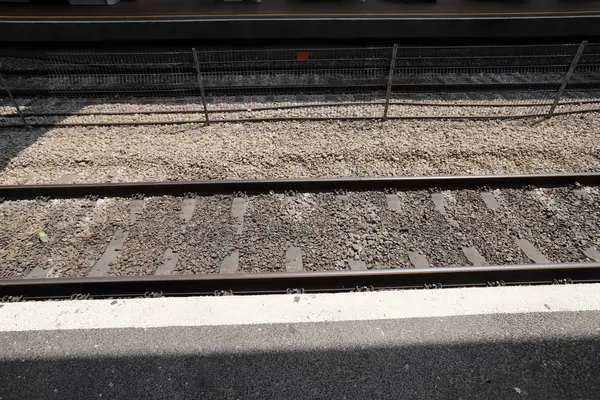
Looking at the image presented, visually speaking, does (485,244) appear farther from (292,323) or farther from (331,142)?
(331,142)

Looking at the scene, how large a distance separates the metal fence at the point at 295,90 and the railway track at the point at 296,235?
116 inches

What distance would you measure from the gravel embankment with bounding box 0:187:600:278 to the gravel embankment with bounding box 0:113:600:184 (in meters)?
0.87

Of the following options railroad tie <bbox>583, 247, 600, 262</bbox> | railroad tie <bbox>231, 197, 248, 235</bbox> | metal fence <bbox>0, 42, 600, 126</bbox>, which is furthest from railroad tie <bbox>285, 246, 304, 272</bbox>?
metal fence <bbox>0, 42, 600, 126</bbox>

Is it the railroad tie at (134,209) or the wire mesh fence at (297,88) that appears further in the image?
the wire mesh fence at (297,88)

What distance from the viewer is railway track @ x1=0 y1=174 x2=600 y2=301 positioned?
180 inches

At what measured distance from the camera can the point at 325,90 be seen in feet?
32.8

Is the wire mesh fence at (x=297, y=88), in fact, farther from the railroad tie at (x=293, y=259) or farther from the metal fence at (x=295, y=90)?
the railroad tie at (x=293, y=259)

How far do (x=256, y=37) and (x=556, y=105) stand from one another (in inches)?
367

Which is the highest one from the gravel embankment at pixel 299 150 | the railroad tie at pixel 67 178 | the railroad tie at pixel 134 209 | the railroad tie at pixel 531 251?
the gravel embankment at pixel 299 150

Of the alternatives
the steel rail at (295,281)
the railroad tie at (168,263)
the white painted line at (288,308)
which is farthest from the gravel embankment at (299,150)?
the white painted line at (288,308)

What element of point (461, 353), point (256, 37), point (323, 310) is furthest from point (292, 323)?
point (256, 37)

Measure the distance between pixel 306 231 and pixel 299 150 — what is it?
244cm

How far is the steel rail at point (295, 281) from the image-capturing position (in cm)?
448

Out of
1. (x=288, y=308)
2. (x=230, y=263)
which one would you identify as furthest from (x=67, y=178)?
(x=288, y=308)
